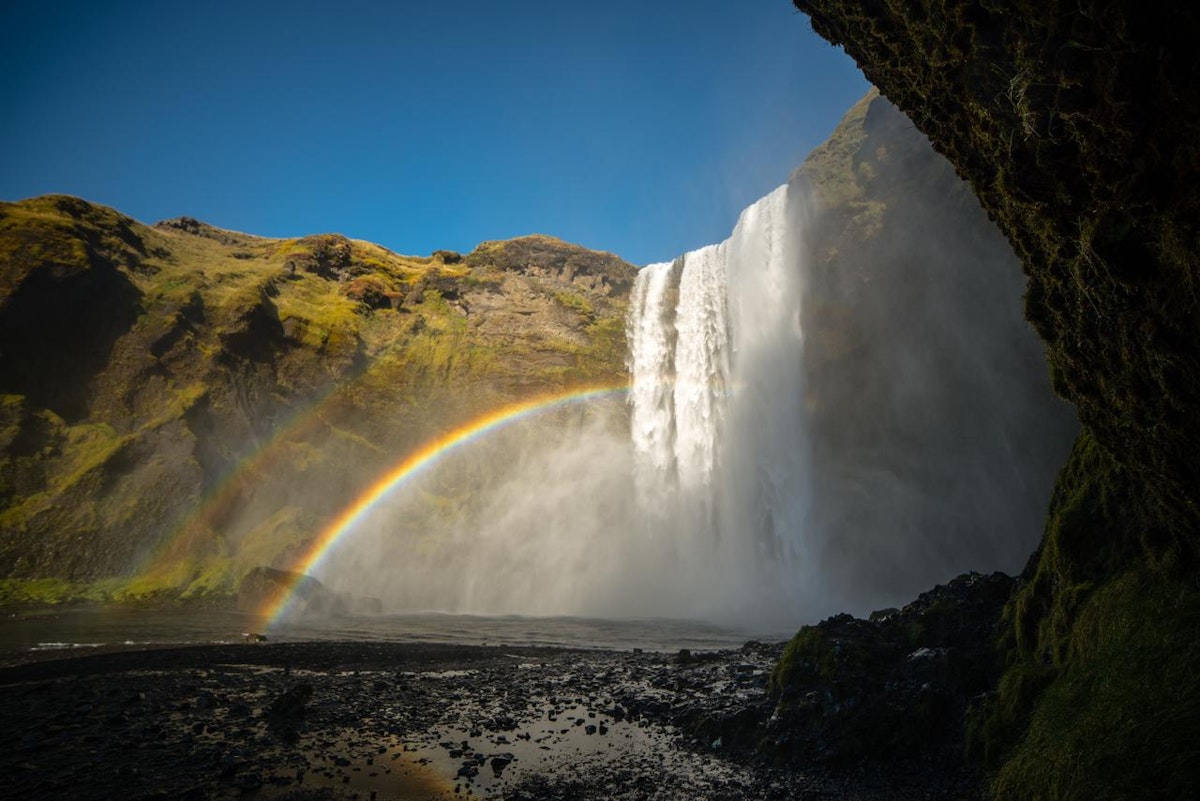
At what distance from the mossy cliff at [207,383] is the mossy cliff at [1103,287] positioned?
161ft

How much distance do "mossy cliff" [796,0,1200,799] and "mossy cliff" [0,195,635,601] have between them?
49162 millimetres

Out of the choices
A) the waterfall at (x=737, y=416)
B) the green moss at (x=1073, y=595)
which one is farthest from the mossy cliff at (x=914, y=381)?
the green moss at (x=1073, y=595)

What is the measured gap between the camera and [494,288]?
2783 inches

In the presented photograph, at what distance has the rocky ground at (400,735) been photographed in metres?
8.06

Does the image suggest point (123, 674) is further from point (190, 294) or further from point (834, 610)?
point (190, 294)

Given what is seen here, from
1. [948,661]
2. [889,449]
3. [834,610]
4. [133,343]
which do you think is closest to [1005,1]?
[948,661]

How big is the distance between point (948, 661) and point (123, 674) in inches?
749

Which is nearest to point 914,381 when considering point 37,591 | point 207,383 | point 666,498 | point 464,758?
point 666,498

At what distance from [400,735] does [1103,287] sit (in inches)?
469

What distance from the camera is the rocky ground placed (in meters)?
8.06

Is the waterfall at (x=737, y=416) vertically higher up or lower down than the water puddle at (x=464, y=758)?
higher up

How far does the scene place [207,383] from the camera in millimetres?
53000

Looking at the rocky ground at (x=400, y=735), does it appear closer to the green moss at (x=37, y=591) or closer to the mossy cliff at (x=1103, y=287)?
the mossy cliff at (x=1103, y=287)

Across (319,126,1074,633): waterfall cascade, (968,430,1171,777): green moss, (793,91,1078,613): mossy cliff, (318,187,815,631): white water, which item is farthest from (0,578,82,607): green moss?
(793,91,1078,613): mossy cliff
